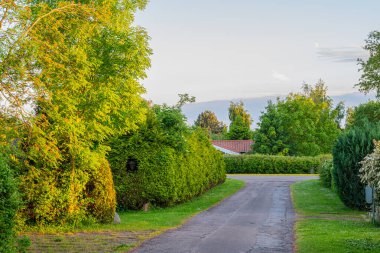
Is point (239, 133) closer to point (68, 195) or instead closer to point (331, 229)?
point (331, 229)

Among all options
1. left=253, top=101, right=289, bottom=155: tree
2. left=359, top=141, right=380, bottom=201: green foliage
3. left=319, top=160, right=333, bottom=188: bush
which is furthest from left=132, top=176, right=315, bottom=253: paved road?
left=253, top=101, right=289, bottom=155: tree

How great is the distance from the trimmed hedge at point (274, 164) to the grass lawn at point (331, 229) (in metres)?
29.4

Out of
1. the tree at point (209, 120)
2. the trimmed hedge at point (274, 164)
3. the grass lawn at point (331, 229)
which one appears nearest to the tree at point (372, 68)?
the trimmed hedge at point (274, 164)

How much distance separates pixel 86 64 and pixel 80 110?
1775 mm

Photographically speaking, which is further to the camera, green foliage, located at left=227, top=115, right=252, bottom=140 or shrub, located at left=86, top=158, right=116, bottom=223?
green foliage, located at left=227, top=115, right=252, bottom=140

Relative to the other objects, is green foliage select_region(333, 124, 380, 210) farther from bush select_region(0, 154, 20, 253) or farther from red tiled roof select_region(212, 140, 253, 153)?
red tiled roof select_region(212, 140, 253, 153)

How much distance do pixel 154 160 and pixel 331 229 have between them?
860 cm

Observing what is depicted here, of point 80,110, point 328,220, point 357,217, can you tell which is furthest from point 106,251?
point 357,217

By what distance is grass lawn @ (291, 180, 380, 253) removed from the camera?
12.0 metres

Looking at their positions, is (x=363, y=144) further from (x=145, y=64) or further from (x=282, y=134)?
(x=282, y=134)

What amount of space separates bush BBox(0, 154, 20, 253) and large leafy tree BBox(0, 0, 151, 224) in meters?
1.65

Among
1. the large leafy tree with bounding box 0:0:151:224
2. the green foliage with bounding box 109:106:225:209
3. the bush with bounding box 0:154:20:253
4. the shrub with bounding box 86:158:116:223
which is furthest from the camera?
the green foliage with bounding box 109:106:225:209

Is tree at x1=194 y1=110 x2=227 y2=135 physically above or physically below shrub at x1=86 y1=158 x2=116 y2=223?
above

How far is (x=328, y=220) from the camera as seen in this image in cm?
1772
